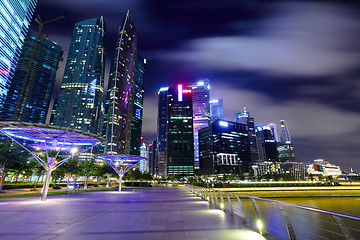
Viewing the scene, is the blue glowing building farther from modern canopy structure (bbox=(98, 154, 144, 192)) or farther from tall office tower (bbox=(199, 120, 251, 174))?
modern canopy structure (bbox=(98, 154, 144, 192))

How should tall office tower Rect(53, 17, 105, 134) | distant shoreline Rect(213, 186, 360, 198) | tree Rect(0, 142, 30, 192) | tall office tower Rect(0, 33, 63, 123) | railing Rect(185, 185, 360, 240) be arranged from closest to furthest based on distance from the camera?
railing Rect(185, 185, 360, 240) → tree Rect(0, 142, 30, 192) → distant shoreline Rect(213, 186, 360, 198) → tall office tower Rect(53, 17, 105, 134) → tall office tower Rect(0, 33, 63, 123)

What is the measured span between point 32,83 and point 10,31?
105788mm

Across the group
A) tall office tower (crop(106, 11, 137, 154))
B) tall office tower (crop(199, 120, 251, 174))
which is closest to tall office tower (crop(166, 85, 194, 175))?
Answer: tall office tower (crop(199, 120, 251, 174))

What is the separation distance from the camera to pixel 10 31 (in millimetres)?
92188

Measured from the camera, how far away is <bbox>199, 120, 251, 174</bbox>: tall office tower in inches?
6388

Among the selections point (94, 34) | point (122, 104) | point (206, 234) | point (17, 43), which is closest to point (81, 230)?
point (206, 234)

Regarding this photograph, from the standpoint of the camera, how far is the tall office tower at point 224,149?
16225 centimetres

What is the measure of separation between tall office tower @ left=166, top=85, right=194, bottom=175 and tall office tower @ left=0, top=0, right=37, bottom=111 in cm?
11569

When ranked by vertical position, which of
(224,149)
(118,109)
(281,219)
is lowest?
(281,219)

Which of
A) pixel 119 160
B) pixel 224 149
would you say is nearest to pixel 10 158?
pixel 119 160

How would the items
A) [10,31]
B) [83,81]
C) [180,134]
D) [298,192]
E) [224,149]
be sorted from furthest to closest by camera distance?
1. [180,134]
2. [224,149]
3. [83,81]
4. [10,31]
5. [298,192]

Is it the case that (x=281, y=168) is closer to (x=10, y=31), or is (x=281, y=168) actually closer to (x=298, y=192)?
(x=298, y=192)

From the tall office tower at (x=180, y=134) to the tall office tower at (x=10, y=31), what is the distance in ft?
380

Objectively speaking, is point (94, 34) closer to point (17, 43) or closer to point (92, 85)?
point (92, 85)
